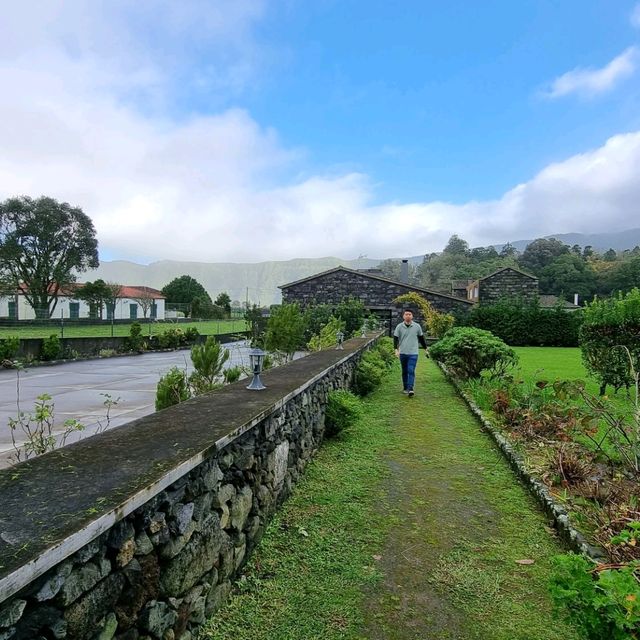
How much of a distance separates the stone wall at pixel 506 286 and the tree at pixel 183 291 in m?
33.7

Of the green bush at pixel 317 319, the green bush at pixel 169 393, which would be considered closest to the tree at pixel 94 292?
the green bush at pixel 317 319

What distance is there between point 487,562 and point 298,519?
52.3 inches

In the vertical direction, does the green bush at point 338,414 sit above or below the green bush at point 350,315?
below

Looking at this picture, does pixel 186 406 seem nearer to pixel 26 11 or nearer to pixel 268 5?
pixel 26 11

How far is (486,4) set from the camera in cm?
1088

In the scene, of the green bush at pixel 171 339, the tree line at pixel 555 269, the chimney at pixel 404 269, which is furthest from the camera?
the tree line at pixel 555 269

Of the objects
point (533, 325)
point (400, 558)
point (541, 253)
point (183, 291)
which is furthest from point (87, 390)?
point (541, 253)

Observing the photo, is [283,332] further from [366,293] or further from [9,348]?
[366,293]

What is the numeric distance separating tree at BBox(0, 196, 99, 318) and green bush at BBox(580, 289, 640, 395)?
45114mm

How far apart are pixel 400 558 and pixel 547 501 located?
143 centimetres

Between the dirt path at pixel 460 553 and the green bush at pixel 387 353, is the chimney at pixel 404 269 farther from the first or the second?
the dirt path at pixel 460 553

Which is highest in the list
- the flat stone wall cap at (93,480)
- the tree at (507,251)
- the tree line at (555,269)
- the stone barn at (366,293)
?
the tree at (507,251)

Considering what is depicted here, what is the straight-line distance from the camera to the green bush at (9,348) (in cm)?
1359

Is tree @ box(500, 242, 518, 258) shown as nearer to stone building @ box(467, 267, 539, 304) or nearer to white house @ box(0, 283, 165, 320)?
stone building @ box(467, 267, 539, 304)
